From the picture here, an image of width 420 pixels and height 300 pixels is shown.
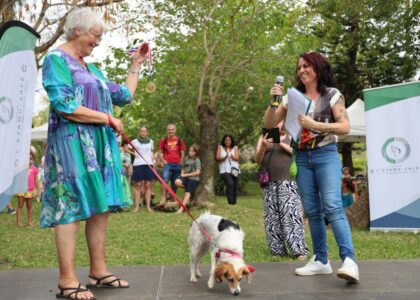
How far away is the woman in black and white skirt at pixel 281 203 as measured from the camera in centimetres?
639

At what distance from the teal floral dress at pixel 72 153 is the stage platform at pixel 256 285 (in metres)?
0.68

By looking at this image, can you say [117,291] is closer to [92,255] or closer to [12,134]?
[92,255]

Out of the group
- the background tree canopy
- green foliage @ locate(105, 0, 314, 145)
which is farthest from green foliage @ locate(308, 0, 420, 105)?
green foliage @ locate(105, 0, 314, 145)

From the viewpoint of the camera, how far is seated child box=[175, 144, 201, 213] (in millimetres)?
12836

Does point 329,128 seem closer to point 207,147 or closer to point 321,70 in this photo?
point 321,70

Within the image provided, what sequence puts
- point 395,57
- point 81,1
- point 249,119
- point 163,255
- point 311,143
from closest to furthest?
point 311,143 < point 163,255 < point 81,1 < point 249,119 < point 395,57

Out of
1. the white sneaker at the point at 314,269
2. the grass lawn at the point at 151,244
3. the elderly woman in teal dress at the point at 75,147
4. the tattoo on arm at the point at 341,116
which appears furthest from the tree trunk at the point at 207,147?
the elderly woman in teal dress at the point at 75,147

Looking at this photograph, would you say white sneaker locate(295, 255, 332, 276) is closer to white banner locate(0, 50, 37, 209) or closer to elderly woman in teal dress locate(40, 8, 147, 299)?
elderly woman in teal dress locate(40, 8, 147, 299)

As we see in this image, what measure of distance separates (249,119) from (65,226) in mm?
A: 17373

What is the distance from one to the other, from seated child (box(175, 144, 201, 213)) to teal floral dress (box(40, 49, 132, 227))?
8662mm

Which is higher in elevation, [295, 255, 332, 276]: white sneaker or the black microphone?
the black microphone

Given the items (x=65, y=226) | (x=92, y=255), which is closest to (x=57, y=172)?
(x=65, y=226)

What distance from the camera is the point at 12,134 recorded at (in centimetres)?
523

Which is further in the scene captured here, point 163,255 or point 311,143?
point 163,255
